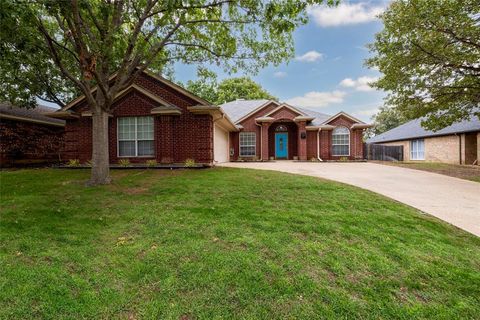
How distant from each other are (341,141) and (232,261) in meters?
19.0

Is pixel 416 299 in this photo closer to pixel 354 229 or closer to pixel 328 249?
pixel 328 249

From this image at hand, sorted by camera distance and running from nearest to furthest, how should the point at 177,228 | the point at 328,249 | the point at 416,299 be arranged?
the point at 416,299
the point at 328,249
the point at 177,228

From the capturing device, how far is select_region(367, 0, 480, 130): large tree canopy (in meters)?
10.1

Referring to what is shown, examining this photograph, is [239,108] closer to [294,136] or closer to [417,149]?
[294,136]

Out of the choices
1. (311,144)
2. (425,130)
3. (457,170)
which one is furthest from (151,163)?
(457,170)

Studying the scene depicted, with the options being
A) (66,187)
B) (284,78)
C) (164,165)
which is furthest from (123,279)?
(284,78)

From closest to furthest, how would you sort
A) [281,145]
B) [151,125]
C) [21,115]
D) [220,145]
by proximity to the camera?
1. [151,125]
2. [21,115]
3. [220,145]
4. [281,145]

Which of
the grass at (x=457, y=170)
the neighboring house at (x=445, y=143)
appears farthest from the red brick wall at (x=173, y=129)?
the neighboring house at (x=445, y=143)

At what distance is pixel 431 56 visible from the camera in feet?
35.8

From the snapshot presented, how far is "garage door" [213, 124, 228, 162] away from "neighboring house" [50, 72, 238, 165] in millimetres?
2801

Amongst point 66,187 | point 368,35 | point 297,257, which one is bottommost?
point 297,257

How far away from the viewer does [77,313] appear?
2.56 meters

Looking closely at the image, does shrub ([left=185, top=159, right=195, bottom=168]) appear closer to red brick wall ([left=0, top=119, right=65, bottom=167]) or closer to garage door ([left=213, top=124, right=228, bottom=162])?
garage door ([left=213, top=124, right=228, bottom=162])

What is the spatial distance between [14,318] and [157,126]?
10.7 m
